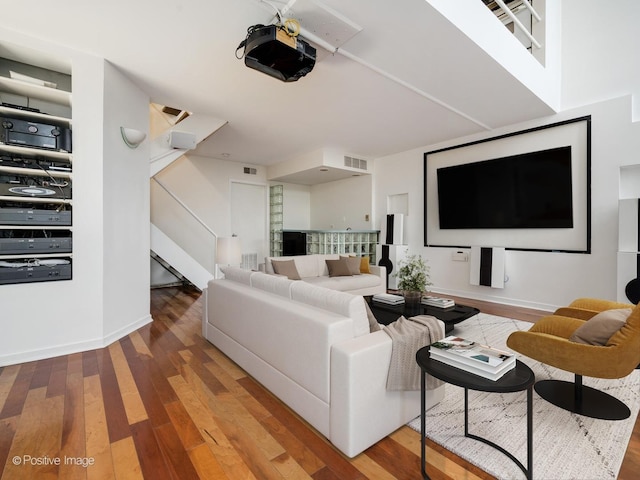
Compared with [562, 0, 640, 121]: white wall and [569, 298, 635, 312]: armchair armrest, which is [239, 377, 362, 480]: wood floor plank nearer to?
[569, 298, 635, 312]: armchair armrest

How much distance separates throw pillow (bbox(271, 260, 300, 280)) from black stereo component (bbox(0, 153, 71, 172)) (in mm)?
2578

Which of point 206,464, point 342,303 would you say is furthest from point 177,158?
→ point 206,464

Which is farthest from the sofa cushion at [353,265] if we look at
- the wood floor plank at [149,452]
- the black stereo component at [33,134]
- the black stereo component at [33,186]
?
the black stereo component at [33,134]

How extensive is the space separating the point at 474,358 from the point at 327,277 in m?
3.58

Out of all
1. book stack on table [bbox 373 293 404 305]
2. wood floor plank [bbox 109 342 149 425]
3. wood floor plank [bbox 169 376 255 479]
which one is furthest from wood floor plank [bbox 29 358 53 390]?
book stack on table [bbox 373 293 404 305]

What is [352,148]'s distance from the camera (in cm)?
610

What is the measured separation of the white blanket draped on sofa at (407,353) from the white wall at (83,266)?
9.56 ft

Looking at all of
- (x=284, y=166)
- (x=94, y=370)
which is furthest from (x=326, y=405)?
(x=284, y=166)

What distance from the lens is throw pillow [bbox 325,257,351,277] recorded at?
4883 millimetres

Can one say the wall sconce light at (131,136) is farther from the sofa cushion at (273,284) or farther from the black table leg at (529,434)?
the black table leg at (529,434)

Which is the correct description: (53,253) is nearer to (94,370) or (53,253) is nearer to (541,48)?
(94,370)

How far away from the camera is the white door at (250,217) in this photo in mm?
7266

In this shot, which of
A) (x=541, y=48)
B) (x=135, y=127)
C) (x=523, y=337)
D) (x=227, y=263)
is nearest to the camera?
(x=523, y=337)

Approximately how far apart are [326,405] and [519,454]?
1.04m
